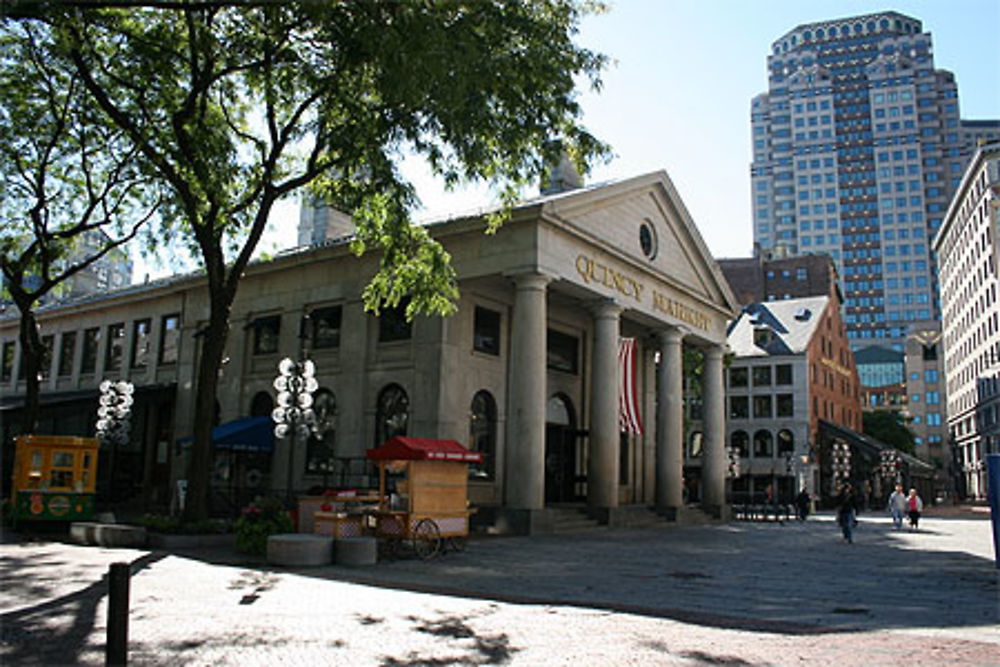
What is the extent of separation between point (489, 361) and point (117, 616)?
73.9 ft

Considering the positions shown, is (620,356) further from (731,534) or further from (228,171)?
(228,171)

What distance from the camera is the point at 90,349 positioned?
4291 centimetres

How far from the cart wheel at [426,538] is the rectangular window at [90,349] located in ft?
102

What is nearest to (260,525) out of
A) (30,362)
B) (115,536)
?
(115,536)

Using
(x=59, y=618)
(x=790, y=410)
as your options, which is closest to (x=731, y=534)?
(x=59, y=618)

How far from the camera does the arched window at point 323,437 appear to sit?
30.2 metres


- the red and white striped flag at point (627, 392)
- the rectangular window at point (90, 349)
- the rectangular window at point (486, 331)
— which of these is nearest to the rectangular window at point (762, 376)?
the red and white striped flag at point (627, 392)

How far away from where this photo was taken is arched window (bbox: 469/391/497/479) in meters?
28.4

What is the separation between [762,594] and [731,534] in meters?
15.2

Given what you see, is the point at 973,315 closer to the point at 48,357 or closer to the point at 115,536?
the point at 48,357

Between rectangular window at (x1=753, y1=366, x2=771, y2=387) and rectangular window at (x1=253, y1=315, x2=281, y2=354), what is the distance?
45.1 m

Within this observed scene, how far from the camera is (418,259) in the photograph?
67.7ft

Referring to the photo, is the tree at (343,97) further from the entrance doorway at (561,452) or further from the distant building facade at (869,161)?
the distant building facade at (869,161)

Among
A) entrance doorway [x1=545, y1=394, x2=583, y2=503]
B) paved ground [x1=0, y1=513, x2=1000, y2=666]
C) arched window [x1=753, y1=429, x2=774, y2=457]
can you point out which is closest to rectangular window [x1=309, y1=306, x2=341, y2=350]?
entrance doorway [x1=545, y1=394, x2=583, y2=503]
